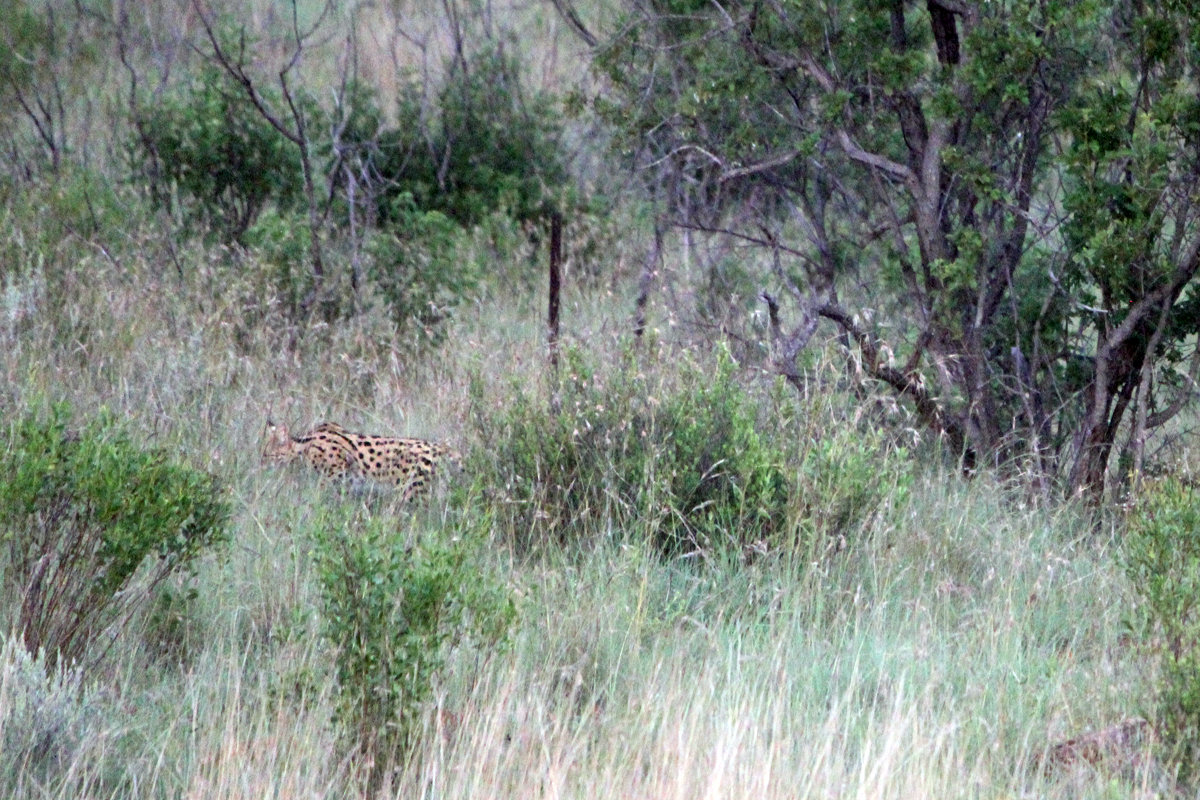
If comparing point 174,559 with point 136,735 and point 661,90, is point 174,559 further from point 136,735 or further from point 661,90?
point 661,90

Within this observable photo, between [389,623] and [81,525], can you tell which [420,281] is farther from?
[389,623]

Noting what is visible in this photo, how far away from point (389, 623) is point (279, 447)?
2.60 meters

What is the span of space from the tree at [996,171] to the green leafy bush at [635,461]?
1.05 meters

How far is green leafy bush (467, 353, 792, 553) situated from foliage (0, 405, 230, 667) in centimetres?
136

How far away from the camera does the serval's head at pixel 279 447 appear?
19.9ft

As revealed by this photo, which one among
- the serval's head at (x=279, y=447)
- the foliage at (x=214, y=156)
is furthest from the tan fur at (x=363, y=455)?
the foliage at (x=214, y=156)

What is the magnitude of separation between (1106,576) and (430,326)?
15.4 ft

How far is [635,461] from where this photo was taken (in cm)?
535

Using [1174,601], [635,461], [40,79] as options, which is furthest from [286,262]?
[40,79]

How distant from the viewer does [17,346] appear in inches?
278

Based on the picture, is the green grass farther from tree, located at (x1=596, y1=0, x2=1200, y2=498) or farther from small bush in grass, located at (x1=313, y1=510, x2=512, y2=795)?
tree, located at (x1=596, y1=0, x2=1200, y2=498)

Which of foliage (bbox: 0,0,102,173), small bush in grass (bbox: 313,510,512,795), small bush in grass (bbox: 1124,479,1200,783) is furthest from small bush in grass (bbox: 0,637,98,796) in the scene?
foliage (bbox: 0,0,102,173)

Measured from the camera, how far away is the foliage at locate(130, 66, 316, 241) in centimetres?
993

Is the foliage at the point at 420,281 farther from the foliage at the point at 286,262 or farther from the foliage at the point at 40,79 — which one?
the foliage at the point at 40,79
